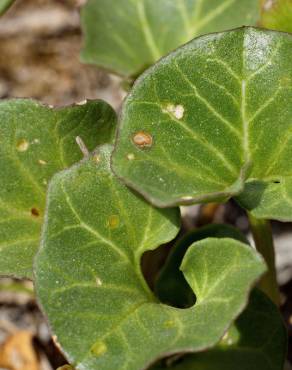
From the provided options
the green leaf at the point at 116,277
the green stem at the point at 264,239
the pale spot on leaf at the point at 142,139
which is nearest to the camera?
the green leaf at the point at 116,277

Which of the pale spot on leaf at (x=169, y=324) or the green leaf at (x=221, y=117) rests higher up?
the green leaf at (x=221, y=117)

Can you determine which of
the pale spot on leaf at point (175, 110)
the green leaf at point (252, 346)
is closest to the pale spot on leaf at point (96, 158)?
the pale spot on leaf at point (175, 110)

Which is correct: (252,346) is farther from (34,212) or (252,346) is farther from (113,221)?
(34,212)

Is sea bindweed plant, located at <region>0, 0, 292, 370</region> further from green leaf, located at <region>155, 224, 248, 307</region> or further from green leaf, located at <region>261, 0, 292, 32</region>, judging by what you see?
green leaf, located at <region>261, 0, 292, 32</region>

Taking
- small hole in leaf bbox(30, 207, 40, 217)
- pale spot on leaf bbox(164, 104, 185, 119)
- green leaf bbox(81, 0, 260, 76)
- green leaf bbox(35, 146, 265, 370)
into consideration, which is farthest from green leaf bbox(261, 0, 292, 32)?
small hole in leaf bbox(30, 207, 40, 217)

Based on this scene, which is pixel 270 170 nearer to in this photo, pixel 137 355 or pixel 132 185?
pixel 132 185

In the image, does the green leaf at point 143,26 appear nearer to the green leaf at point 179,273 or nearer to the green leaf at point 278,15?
the green leaf at point 278,15
